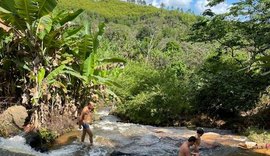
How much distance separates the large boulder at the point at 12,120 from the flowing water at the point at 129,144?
0.36 m

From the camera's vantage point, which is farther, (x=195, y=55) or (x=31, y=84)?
(x=195, y=55)

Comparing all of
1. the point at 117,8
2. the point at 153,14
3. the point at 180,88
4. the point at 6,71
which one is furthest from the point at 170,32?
the point at 6,71

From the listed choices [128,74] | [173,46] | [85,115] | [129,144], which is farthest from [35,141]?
[173,46]

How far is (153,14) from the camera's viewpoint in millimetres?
108375

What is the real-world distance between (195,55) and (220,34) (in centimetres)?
1933

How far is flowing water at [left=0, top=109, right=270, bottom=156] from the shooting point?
1134 centimetres

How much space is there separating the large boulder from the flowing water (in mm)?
363

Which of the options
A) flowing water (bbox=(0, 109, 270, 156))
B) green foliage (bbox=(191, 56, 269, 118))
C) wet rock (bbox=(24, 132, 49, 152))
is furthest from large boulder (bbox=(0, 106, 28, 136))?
green foliage (bbox=(191, 56, 269, 118))

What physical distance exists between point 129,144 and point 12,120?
3786 millimetres

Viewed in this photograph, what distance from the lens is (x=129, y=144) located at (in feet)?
42.6

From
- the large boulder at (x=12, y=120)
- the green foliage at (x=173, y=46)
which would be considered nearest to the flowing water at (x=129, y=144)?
the large boulder at (x=12, y=120)

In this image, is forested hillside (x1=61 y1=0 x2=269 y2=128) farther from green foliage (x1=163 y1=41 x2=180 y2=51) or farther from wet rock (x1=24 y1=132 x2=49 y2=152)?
green foliage (x1=163 y1=41 x2=180 y2=51)

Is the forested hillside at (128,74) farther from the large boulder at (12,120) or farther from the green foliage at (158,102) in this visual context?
the large boulder at (12,120)

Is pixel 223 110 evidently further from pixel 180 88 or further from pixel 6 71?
pixel 6 71
